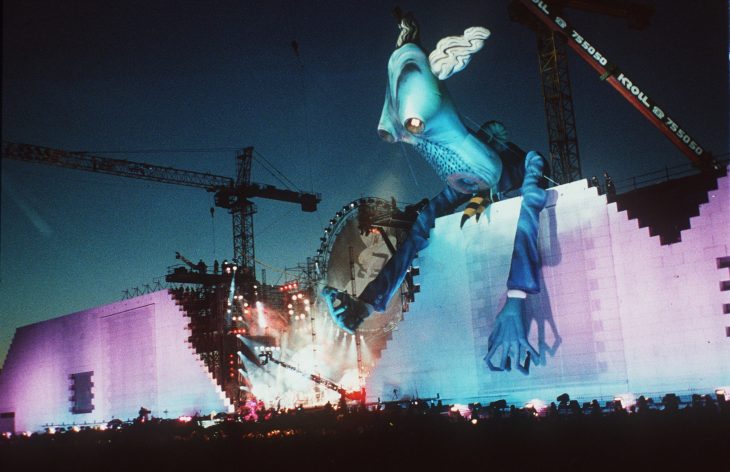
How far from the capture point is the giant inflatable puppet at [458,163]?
2309 centimetres

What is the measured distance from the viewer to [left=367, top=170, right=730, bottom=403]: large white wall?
67.9 feet

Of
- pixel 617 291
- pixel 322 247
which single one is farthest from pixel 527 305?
pixel 322 247

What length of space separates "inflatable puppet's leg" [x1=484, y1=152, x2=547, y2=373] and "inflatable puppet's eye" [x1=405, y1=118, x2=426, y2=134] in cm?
444

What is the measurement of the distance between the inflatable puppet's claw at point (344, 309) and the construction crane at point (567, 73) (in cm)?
1319

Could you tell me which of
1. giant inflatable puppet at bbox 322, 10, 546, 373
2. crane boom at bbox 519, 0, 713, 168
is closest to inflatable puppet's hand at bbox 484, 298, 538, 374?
giant inflatable puppet at bbox 322, 10, 546, 373

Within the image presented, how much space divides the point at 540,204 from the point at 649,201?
4380 mm

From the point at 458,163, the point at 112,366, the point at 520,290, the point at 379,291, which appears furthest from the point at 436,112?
the point at 112,366

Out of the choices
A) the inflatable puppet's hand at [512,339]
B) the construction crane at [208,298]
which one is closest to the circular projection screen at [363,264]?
the construction crane at [208,298]

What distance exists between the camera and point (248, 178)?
190ft

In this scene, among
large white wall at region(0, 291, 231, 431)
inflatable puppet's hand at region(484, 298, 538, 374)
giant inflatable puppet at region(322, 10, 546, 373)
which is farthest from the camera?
large white wall at region(0, 291, 231, 431)

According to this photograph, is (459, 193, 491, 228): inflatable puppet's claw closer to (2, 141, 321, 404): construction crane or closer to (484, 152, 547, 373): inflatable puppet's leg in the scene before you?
(484, 152, 547, 373): inflatable puppet's leg

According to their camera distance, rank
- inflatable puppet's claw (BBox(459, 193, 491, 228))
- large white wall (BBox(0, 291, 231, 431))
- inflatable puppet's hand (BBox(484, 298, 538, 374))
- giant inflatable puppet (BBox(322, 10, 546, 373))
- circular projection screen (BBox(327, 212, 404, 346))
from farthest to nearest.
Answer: circular projection screen (BBox(327, 212, 404, 346)) → large white wall (BBox(0, 291, 231, 431)) → inflatable puppet's claw (BBox(459, 193, 491, 228)) → giant inflatable puppet (BBox(322, 10, 546, 373)) → inflatable puppet's hand (BBox(484, 298, 538, 374))

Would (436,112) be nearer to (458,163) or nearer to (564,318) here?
(458,163)

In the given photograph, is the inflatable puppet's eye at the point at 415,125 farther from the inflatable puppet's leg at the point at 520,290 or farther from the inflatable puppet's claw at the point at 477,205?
the inflatable puppet's leg at the point at 520,290
